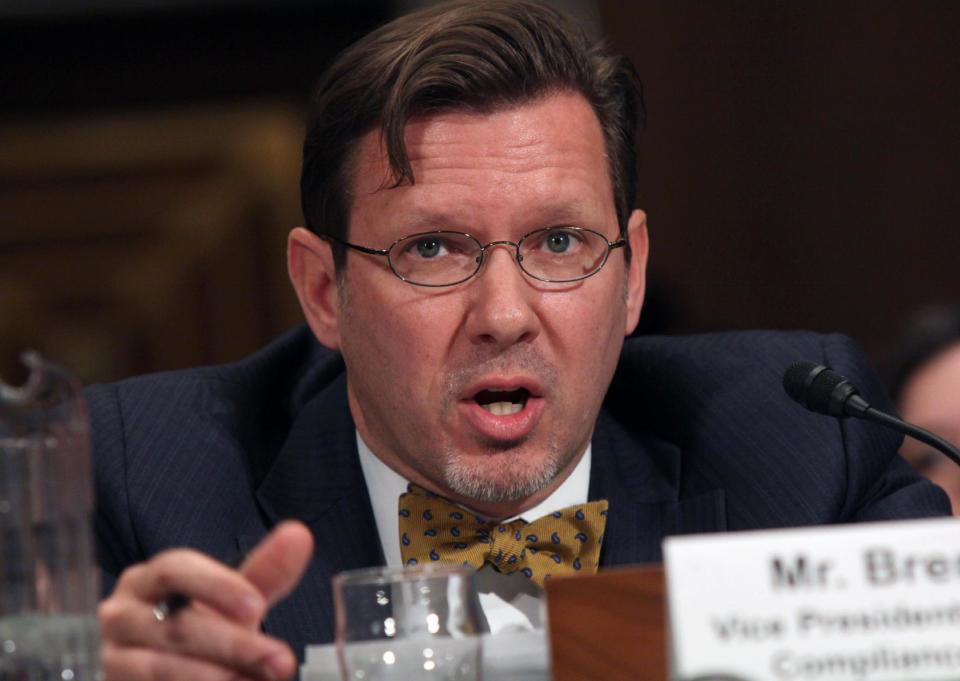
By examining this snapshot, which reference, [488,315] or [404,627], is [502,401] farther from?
[404,627]

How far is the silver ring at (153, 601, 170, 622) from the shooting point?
1346 millimetres

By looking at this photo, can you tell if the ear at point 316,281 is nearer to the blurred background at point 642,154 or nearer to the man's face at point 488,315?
the man's face at point 488,315

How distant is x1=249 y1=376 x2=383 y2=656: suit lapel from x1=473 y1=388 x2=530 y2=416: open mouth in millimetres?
309

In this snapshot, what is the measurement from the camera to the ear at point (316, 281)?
2.36 m

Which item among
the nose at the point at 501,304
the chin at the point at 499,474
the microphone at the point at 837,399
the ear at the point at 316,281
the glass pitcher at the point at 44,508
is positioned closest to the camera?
the glass pitcher at the point at 44,508

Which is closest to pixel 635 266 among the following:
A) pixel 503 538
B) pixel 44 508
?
pixel 503 538

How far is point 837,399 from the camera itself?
1745 millimetres

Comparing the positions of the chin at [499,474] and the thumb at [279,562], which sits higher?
the chin at [499,474]

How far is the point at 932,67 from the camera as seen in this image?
4.72 meters

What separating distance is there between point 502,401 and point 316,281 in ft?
1.52

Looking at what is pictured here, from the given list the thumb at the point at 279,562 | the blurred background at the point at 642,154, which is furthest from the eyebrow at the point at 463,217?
the blurred background at the point at 642,154

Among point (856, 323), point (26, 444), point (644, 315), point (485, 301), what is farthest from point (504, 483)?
point (856, 323)

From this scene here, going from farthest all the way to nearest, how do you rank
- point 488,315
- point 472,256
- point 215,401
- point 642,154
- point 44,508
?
point 642,154 < point 215,401 < point 472,256 < point 488,315 < point 44,508

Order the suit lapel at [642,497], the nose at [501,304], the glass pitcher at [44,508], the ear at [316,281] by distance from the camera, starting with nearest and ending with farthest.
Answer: the glass pitcher at [44,508], the nose at [501,304], the suit lapel at [642,497], the ear at [316,281]
